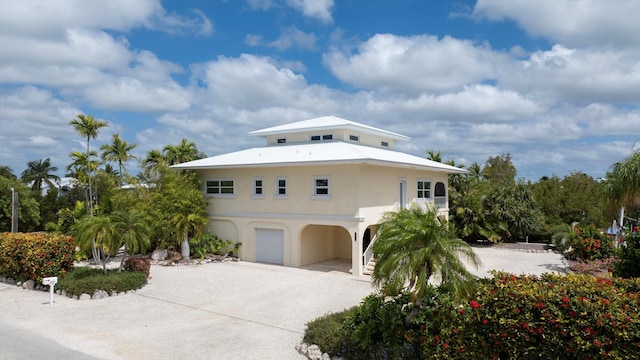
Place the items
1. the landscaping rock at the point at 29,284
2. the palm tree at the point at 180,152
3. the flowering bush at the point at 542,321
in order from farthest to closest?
1. the palm tree at the point at 180,152
2. the landscaping rock at the point at 29,284
3. the flowering bush at the point at 542,321

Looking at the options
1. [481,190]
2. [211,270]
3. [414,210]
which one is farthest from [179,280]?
[481,190]

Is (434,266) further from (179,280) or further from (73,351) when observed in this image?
(179,280)

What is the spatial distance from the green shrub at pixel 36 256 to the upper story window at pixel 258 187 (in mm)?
9185

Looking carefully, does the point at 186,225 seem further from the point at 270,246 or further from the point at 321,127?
the point at 321,127

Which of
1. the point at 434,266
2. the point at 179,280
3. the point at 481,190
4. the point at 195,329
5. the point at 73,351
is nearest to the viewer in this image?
the point at 434,266

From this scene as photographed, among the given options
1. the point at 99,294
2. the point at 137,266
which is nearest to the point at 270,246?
the point at 137,266

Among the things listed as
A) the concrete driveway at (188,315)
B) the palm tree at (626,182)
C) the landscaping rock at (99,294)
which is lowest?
the concrete driveway at (188,315)

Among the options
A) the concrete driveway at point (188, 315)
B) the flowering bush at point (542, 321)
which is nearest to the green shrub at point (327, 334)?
the concrete driveway at point (188, 315)

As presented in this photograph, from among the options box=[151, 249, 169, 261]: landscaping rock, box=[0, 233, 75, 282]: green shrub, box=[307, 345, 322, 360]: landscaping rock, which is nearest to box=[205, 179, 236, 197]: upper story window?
box=[151, 249, 169, 261]: landscaping rock

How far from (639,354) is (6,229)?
42.8 m

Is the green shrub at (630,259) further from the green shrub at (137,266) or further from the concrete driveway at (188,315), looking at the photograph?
the green shrub at (137,266)

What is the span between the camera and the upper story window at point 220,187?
25047mm

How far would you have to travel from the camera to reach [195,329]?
12328 millimetres

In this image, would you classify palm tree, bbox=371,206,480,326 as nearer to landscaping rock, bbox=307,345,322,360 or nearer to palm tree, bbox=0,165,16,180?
landscaping rock, bbox=307,345,322,360
